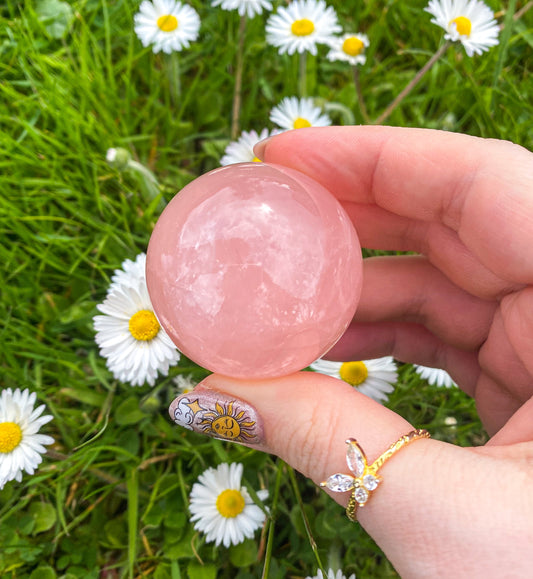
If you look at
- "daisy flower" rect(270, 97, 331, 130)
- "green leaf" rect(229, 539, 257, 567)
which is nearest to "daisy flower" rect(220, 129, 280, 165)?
"daisy flower" rect(270, 97, 331, 130)

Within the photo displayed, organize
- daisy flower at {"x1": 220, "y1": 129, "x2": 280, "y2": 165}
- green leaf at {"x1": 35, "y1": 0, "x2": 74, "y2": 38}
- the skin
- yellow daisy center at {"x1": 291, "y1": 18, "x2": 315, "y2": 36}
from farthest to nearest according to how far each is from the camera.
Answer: green leaf at {"x1": 35, "y1": 0, "x2": 74, "y2": 38} < yellow daisy center at {"x1": 291, "y1": 18, "x2": 315, "y2": 36} < daisy flower at {"x1": 220, "y1": 129, "x2": 280, "y2": 165} < the skin

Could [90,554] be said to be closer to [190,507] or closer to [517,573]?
[190,507]

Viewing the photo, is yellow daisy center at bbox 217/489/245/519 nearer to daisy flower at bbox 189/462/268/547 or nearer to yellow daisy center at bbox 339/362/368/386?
daisy flower at bbox 189/462/268/547

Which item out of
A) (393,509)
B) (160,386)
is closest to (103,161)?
(160,386)

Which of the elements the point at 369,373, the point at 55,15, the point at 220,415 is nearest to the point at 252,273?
the point at 220,415

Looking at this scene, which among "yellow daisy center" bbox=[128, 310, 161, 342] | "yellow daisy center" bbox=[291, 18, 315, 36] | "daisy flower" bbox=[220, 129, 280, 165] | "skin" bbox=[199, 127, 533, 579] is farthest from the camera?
"yellow daisy center" bbox=[291, 18, 315, 36]
